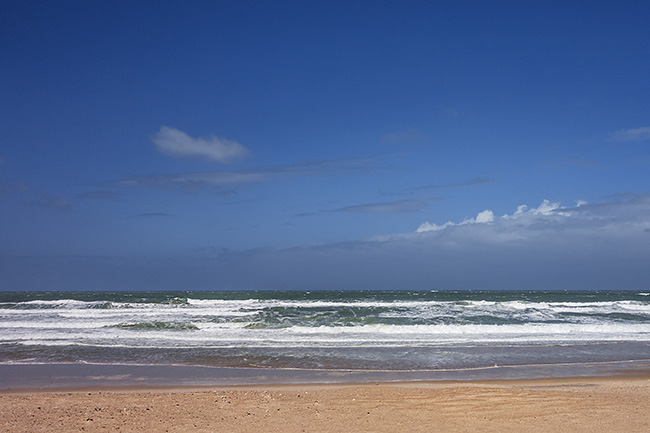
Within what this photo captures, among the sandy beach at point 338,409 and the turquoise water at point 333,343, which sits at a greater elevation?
the sandy beach at point 338,409

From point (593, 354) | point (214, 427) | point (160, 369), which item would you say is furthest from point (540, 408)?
point (160, 369)

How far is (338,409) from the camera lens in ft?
23.3

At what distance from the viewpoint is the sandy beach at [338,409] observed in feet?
20.7

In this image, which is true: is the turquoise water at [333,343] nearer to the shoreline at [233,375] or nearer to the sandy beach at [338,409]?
the shoreline at [233,375]

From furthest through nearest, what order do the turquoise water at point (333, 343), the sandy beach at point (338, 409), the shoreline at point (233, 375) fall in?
the turquoise water at point (333, 343), the shoreline at point (233, 375), the sandy beach at point (338, 409)

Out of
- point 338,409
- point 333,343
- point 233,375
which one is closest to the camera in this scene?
point 338,409

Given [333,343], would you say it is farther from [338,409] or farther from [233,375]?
[338,409]

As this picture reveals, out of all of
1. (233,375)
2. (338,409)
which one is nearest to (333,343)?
(233,375)

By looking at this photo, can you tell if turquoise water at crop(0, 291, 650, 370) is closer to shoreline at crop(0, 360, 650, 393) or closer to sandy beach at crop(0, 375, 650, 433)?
shoreline at crop(0, 360, 650, 393)

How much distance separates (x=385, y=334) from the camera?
17.7m

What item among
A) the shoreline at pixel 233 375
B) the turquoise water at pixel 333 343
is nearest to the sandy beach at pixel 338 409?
the shoreline at pixel 233 375

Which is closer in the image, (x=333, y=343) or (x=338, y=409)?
(x=338, y=409)

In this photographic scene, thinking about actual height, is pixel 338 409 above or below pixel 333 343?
above

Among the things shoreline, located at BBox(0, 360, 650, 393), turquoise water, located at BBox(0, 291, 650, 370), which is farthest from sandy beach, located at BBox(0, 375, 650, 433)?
turquoise water, located at BBox(0, 291, 650, 370)
